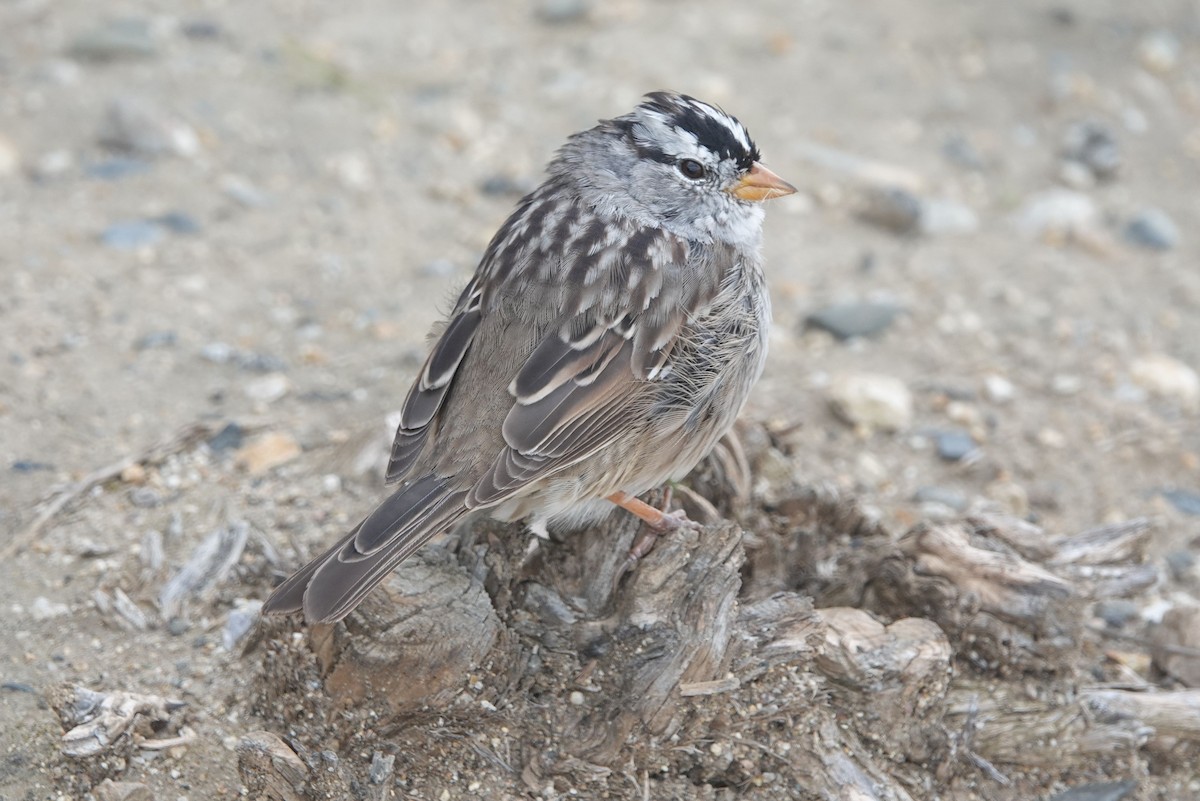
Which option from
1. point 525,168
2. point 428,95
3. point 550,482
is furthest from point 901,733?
point 428,95

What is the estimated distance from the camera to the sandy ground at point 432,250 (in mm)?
4590

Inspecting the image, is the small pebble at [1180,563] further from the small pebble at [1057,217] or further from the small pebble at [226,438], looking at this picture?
the small pebble at [226,438]

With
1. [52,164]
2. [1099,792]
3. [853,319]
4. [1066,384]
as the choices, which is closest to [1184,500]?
[1066,384]

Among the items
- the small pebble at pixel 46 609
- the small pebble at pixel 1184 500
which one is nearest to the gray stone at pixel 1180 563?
the small pebble at pixel 1184 500

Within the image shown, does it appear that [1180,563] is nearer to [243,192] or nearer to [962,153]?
[962,153]

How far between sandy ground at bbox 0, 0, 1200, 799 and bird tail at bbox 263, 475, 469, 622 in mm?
646

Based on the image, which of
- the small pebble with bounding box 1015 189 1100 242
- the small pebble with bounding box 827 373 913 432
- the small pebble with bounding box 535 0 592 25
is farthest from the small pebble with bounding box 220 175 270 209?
the small pebble with bounding box 1015 189 1100 242

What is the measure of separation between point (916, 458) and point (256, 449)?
270cm

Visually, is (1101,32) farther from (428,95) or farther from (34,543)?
(34,543)

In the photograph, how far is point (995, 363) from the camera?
249 inches

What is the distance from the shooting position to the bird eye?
432 centimetres

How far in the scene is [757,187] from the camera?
4.38m

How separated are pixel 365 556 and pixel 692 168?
5.86 ft

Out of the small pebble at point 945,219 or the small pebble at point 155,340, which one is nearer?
the small pebble at point 155,340
